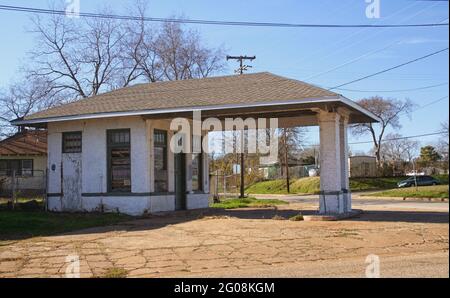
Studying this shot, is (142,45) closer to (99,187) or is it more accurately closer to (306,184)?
(306,184)

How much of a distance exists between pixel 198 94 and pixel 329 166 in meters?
5.61

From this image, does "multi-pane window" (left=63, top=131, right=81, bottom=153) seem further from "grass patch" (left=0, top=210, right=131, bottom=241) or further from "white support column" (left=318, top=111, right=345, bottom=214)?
"white support column" (left=318, top=111, right=345, bottom=214)

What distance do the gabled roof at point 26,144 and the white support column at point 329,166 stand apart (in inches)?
1057

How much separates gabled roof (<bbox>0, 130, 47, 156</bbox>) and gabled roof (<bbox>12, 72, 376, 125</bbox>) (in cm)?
1823

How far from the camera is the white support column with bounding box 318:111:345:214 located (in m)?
17.2

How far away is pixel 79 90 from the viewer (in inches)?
1901

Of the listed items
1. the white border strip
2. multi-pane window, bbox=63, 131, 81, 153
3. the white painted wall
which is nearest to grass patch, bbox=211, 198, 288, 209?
the white painted wall

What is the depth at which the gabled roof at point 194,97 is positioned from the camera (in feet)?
56.0

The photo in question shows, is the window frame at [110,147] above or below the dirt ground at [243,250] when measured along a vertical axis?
above

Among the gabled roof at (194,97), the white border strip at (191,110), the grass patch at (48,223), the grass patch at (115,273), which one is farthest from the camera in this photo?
the gabled roof at (194,97)

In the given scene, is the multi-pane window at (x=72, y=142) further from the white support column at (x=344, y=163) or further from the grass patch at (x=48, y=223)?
the white support column at (x=344, y=163)
